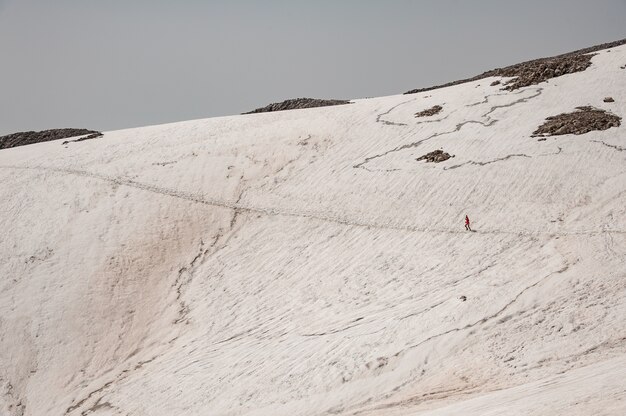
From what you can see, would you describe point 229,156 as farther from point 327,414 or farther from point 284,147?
point 327,414

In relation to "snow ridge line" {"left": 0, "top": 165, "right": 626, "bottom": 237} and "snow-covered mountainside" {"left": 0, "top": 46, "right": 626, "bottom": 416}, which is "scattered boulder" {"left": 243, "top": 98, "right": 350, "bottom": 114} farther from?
"snow ridge line" {"left": 0, "top": 165, "right": 626, "bottom": 237}

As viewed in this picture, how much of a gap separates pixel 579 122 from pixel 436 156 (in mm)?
5527

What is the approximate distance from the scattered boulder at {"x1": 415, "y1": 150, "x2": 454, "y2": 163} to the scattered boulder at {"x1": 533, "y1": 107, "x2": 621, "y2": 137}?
350cm

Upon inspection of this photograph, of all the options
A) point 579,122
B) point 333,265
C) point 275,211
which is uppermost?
point 579,122

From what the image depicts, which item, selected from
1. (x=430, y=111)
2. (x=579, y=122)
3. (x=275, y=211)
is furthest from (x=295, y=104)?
(x=579, y=122)

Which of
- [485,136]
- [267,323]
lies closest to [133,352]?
[267,323]

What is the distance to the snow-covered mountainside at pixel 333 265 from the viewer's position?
13.8 meters

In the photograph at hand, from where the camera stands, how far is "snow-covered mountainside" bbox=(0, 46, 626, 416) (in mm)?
13781

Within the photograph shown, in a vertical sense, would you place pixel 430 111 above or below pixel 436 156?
above

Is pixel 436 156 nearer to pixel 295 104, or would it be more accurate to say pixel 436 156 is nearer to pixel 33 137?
pixel 295 104

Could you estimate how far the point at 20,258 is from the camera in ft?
75.5

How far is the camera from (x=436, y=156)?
23.9 meters

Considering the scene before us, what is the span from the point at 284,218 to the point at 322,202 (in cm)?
164

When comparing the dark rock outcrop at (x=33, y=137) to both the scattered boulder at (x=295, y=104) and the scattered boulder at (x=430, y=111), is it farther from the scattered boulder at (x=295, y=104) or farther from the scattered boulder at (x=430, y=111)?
the scattered boulder at (x=430, y=111)
